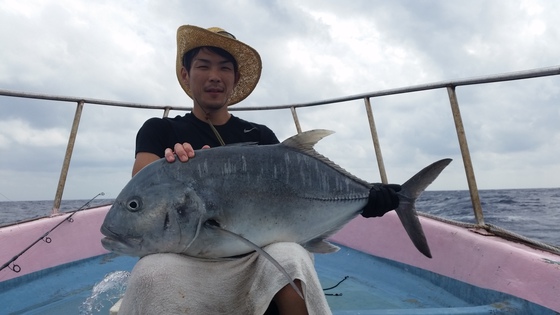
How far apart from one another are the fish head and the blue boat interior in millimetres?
1451

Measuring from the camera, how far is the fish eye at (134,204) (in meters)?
1.69

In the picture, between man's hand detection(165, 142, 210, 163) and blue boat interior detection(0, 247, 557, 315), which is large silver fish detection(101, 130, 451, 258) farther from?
blue boat interior detection(0, 247, 557, 315)

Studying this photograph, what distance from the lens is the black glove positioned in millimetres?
2209

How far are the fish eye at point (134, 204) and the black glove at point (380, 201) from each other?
1186mm

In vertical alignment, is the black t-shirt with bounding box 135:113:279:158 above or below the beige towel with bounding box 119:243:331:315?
above

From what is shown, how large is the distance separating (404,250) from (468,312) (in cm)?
182

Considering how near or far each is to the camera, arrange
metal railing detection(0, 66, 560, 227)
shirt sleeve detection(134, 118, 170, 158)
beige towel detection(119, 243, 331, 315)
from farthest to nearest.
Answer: metal railing detection(0, 66, 560, 227) → shirt sleeve detection(134, 118, 170, 158) → beige towel detection(119, 243, 331, 315)

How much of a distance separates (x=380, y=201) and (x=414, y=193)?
0.77 feet

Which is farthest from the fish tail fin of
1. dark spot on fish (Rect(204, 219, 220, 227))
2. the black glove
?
dark spot on fish (Rect(204, 219, 220, 227))

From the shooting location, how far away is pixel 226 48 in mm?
2537

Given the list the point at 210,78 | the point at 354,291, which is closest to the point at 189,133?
the point at 210,78

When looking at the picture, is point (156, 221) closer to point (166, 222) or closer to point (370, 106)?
point (166, 222)

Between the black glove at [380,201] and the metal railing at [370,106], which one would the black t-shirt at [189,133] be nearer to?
the black glove at [380,201]

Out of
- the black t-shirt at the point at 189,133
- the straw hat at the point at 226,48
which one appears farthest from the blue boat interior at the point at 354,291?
the straw hat at the point at 226,48
